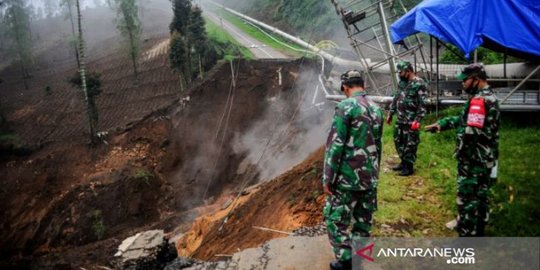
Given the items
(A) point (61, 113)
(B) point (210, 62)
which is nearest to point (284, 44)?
(B) point (210, 62)

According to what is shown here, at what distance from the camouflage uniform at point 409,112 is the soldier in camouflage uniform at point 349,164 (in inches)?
123

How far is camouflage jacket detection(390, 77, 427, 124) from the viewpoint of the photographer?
6625mm

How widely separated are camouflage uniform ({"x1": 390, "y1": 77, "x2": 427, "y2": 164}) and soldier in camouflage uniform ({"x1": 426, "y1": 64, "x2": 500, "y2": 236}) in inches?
90.3

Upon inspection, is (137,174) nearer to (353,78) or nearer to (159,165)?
(159,165)

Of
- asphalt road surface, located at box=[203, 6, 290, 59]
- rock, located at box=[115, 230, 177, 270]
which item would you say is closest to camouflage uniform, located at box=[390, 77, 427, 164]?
rock, located at box=[115, 230, 177, 270]

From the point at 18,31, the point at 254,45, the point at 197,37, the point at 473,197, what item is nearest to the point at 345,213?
the point at 473,197

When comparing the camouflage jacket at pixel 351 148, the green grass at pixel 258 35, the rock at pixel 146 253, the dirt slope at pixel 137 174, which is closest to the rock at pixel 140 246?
the rock at pixel 146 253

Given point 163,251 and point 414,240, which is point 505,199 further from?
point 163,251

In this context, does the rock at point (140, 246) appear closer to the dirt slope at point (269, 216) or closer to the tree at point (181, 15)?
the dirt slope at point (269, 216)

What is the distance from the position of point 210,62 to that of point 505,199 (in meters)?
25.4

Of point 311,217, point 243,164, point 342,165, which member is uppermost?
point 342,165

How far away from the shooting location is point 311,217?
272 inches

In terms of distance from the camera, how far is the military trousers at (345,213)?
377 centimetres

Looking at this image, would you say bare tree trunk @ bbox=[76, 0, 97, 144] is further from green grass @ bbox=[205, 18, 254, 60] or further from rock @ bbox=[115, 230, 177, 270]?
rock @ bbox=[115, 230, 177, 270]
